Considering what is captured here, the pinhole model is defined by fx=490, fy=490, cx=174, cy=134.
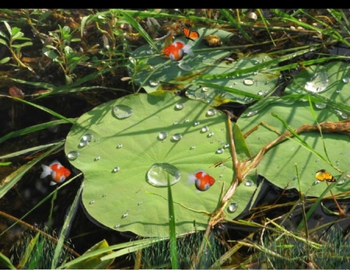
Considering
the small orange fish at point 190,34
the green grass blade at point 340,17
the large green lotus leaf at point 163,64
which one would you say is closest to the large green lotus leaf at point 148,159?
the large green lotus leaf at point 163,64

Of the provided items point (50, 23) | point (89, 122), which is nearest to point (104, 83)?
point (89, 122)

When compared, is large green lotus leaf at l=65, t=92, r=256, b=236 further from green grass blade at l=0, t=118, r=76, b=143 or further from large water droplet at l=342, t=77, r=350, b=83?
large water droplet at l=342, t=77, r=350, b=83

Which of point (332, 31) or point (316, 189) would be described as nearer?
point (316, 189)

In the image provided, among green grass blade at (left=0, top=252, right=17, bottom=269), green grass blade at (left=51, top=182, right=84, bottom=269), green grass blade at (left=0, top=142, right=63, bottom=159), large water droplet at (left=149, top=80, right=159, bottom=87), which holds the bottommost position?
green grass blade at (left=51, top=182, right=84, bottom=269)

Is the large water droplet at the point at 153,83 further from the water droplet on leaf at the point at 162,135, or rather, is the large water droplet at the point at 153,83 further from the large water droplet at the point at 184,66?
the water droplet on leaf at the point at 162,135

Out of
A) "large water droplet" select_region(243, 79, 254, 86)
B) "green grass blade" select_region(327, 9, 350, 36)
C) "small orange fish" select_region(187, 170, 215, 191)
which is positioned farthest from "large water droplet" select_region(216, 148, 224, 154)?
"green grass blade" select_region(327, 9, 350, 36)

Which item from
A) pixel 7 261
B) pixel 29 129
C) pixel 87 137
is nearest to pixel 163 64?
pixel 87 137

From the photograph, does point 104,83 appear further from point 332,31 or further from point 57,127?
point 332,31
